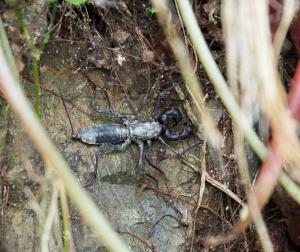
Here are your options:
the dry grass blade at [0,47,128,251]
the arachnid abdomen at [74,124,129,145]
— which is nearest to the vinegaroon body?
the arachnid abdomen at [74,124,129,145]

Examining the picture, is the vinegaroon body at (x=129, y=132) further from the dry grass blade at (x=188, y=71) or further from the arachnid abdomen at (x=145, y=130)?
the dry grass blade at (x=188, y=71)

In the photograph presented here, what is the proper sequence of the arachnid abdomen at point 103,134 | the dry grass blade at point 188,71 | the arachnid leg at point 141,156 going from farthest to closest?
the arachnid leg at point 141,156, the arachnid abdomen at point 103,134, the dry grass blade at point 188,71

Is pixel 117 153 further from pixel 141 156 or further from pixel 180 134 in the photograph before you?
pixel 180 134

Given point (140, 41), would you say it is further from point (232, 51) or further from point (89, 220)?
point (89, 220)

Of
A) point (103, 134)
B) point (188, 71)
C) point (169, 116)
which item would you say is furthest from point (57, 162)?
point (169, 116)

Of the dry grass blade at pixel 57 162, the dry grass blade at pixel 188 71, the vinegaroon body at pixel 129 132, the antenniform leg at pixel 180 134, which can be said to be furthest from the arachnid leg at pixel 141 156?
the dry grass blade at pixel 57 162

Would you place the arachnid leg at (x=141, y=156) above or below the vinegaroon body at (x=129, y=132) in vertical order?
below

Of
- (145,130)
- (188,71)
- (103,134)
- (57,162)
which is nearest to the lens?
(57,162)

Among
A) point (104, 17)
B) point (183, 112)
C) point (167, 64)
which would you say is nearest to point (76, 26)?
point (104, 17)
